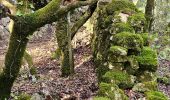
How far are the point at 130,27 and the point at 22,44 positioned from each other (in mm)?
3047

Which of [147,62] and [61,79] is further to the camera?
[61,79]

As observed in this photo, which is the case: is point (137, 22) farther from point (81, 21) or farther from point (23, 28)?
point (81, 21)

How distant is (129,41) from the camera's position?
861 centimetres

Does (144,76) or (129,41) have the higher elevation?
(129,41)

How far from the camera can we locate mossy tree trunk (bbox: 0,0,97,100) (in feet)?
26.5

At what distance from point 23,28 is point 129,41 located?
8.30 feet

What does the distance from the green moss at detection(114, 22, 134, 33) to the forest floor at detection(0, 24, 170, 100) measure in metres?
1.89

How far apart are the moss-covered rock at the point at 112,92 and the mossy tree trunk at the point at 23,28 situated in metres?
2.13

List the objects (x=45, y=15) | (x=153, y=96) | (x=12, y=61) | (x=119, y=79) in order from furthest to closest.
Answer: (x=12, y=61) < (x=45, y=15) < (x=119, y=79) < (x=153, y=96)

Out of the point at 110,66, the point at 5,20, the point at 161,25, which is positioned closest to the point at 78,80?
the point at 110,66

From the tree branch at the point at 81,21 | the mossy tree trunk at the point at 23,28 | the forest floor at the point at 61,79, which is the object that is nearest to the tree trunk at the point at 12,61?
the mossy tree trunk at the point at 23,28

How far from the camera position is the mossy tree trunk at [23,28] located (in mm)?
8088

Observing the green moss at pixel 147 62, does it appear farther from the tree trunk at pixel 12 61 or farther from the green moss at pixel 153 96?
the tree trunk at pixel 12 61

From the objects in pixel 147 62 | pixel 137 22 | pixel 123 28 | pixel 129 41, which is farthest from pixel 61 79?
pixel 147 62
